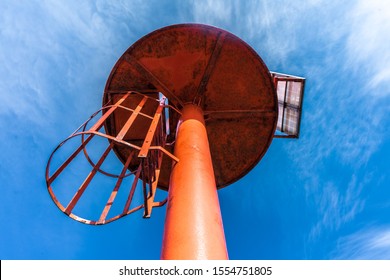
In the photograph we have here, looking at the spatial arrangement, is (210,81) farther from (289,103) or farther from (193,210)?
(193,210)

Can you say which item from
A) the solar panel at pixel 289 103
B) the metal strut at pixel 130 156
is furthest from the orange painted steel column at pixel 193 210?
the solar panel at pixel 289 103

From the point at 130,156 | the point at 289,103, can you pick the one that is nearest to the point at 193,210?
the point at 130,156

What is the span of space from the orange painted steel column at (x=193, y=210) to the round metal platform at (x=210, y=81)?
2.71 m

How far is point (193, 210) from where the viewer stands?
3.45 meters

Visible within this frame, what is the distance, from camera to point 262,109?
8.16m

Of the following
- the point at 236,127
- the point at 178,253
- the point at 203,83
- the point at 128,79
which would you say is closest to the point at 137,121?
the point at 128,79

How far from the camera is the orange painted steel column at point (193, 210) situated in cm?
292

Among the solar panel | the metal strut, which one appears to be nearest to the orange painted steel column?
the metal strut

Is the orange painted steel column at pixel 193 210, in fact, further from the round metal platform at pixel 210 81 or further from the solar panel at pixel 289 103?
the solar panel at pixel 289 103

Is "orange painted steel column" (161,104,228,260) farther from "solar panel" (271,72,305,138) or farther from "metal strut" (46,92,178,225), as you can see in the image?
"solar panel" (271,72,305,138)

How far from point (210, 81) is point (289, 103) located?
3.16 metres

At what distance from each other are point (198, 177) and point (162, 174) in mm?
4938

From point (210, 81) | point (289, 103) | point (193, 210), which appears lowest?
point (193, 210)
